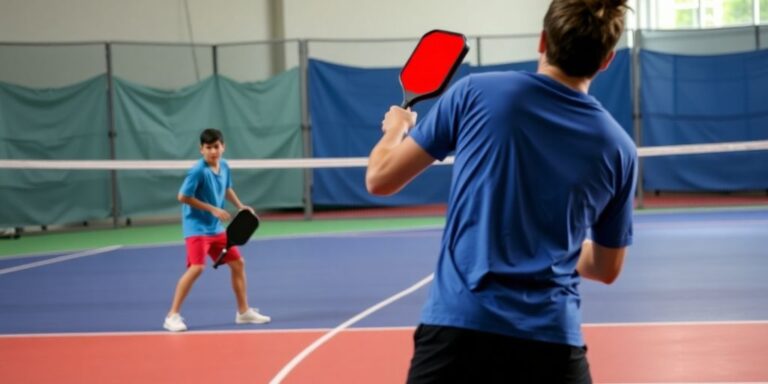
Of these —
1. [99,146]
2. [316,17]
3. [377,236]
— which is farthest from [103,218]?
[316,17]

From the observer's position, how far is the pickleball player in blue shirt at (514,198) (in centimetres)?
255

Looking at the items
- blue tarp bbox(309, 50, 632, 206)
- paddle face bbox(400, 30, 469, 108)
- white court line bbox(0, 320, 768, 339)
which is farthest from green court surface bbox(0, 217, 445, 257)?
paddle face bbox(400, 30, 469, 108)

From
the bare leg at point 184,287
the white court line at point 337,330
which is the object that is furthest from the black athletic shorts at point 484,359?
the bare leg at point 184,287

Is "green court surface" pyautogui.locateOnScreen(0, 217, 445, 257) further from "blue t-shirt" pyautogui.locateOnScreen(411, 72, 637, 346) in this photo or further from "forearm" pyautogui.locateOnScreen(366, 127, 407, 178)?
"blue t-shirt" pyautogui.locateOnScreen(411, 72, 637, 346)

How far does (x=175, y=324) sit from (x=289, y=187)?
10925mm

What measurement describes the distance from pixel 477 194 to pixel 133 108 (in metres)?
16.2

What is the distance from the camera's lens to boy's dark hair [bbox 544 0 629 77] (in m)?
2.45

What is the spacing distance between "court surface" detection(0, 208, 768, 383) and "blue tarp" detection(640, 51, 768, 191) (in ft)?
15.9

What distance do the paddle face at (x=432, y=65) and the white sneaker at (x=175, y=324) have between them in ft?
18.3

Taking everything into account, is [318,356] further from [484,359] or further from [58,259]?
[58,259]

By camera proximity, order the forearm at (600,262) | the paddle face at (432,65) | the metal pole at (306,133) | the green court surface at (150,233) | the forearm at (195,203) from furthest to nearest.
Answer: the metal pole at (306,133) → the green court surface at (150,233) → the forearm at (195,203) → the paddle face at (432,65) → the forearm at (600,262)

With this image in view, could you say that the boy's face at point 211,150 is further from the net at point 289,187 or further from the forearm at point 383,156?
the net at point 289,187

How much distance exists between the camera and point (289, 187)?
1920 cm

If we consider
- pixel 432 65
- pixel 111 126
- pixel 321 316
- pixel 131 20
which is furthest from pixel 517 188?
pixel 131 20
